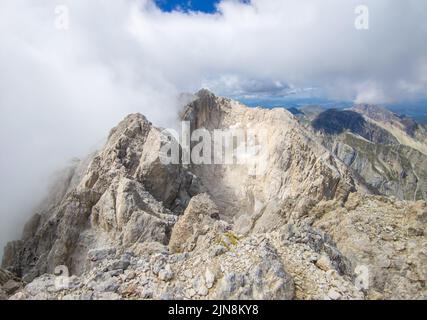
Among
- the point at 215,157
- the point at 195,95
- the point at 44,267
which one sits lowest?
the point at 44,267

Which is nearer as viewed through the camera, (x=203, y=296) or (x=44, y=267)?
(x=203, y=296)

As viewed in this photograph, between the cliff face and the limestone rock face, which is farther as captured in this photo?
the limestone rock face

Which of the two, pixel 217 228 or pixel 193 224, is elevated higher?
pixel 217 228

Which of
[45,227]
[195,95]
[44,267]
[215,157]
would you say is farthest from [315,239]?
[195,95]

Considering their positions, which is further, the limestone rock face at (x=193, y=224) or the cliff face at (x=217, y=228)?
the limestone rock face at (x=193, y=224)

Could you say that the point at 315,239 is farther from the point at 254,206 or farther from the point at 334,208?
the point at 254,206

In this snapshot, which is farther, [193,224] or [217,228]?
[193,224]

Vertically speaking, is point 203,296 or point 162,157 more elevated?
point 162,157
